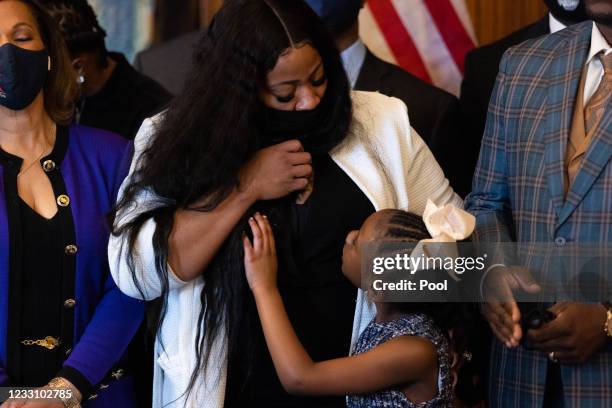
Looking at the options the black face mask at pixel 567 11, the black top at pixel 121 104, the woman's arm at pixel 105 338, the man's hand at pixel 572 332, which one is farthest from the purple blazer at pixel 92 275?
the black face mask at pixel 567 11

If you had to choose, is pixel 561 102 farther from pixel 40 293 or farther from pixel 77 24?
pixel 77 24

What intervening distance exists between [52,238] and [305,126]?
701 millimetres

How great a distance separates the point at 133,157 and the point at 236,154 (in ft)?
1.08

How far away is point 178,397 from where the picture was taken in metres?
2.78

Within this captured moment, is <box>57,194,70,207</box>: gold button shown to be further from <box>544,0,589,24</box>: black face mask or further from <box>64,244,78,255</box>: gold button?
<box>544,0,589,24</box>: black face mask

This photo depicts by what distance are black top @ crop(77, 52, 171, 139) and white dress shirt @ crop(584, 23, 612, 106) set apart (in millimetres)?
1678

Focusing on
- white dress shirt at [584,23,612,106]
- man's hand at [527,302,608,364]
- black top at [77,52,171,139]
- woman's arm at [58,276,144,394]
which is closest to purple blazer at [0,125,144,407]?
woman's arm at [58,276,144,394]

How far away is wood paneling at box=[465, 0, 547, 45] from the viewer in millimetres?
4848

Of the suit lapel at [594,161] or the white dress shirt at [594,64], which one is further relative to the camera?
the white dress shirt at [594,64]

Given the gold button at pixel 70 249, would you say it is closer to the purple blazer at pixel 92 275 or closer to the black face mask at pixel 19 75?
the purple blazer at pixel 92 275

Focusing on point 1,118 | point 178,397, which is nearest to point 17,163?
point 1,118

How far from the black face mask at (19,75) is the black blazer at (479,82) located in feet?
4.73

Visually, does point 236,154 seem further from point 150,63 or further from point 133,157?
point 150,63

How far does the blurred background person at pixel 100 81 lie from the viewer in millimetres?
3965
